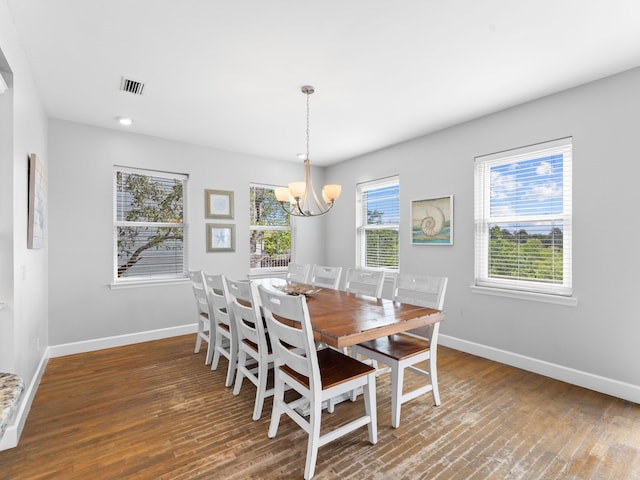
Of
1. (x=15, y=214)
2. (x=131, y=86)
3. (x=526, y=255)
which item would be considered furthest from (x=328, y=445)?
(x=131, y=86)

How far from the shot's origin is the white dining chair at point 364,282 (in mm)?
3133

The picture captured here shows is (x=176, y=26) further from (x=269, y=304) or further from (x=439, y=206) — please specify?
(x=439, y=206)

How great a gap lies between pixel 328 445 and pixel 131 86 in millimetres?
3222

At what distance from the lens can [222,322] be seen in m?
3.05

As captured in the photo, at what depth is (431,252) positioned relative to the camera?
13.5 feet

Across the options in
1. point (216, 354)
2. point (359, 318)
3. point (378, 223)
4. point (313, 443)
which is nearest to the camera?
point (313, 443)

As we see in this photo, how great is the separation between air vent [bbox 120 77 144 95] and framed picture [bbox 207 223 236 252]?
6.56 feet

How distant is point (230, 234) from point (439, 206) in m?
2.89

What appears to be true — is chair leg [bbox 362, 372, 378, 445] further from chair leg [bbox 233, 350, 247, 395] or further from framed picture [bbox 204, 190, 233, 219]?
framed picture [bbox 204, 190, 233, 219]

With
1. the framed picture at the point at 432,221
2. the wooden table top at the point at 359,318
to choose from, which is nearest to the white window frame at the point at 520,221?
the framed picture at the point at 432,221

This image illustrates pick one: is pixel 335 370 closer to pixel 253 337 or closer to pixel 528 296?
pixel 253 337

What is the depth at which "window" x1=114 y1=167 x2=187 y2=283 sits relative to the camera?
4.10 m

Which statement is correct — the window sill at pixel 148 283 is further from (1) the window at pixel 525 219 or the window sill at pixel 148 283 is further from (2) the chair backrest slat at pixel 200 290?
(1) the window at pixel 525 219

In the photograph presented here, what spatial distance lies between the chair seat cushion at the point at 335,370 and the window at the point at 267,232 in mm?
3106
